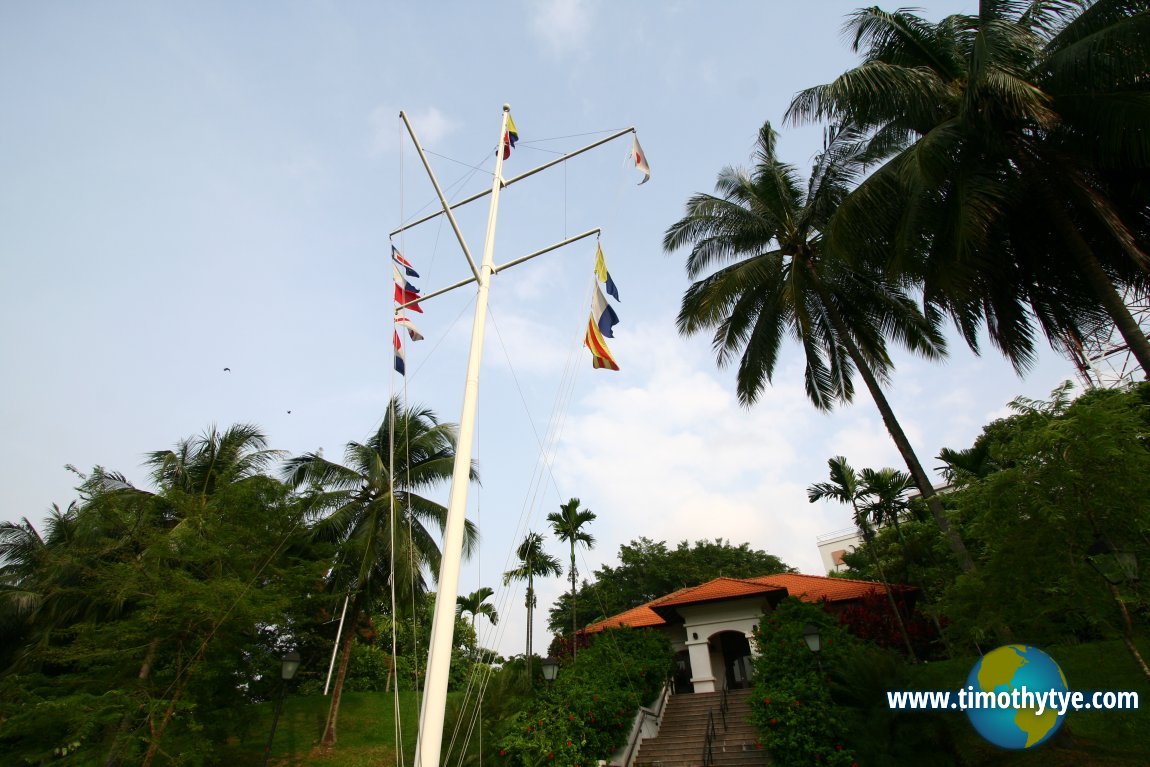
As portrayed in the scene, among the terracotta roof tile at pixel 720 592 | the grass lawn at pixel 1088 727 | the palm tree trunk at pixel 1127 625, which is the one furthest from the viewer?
the terracotta roof tile at pixel 720 592

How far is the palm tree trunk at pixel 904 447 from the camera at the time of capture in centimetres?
1395

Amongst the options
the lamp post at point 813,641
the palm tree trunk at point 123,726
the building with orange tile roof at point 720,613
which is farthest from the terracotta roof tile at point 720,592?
the palm tree trunk at point 123,726

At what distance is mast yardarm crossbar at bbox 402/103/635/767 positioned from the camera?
4738 millimetres

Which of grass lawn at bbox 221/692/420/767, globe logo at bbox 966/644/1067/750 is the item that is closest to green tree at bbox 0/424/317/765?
grass lawn at bbox 221/692/420/767

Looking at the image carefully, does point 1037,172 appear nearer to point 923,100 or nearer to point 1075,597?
point 923,100

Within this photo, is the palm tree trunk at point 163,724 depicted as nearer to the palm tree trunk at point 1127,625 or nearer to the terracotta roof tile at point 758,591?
the terracotta roof tile at point 758,591

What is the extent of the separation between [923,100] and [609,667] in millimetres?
16800

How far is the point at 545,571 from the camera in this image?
26281 mm

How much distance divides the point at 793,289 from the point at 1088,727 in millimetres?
12987

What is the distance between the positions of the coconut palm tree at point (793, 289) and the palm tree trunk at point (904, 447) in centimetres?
5

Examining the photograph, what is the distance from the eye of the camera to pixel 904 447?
16.9 m

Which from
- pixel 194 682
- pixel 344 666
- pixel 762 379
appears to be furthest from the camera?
pixel 762 379

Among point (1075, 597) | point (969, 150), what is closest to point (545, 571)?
point (1075, 597)

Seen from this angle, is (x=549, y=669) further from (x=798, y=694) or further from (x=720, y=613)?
(x=720, y=613)
